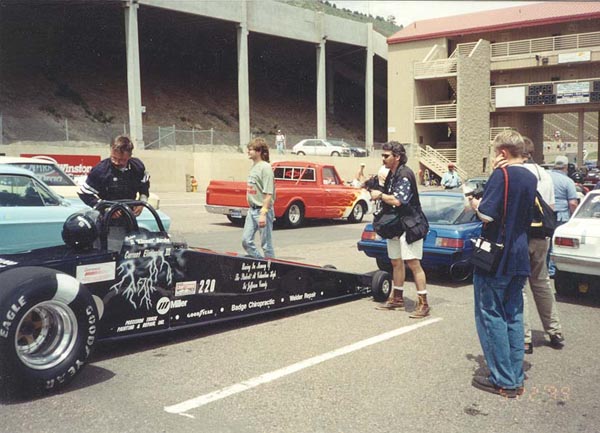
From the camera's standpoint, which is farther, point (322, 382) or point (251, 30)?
point (251, 30)

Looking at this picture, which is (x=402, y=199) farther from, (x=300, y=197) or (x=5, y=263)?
(x=300, y=197)

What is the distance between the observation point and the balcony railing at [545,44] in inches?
1682

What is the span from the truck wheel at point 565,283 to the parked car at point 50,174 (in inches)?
312

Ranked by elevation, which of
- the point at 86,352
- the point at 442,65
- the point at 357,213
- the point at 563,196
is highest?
the point at 442,65

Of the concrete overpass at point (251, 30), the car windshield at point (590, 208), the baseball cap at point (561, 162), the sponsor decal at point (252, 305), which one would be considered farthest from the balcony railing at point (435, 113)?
the sponsor decal at point (252, 305)

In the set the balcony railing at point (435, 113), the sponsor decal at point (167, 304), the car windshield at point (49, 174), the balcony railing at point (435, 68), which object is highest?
the balcony railing at point (435, 68)

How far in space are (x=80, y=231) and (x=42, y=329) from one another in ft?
2.58

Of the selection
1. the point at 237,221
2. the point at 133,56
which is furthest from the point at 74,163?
the point at 133,56

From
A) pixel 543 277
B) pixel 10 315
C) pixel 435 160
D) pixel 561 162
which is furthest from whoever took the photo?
pixel 435 160

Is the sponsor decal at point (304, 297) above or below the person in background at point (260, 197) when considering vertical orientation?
Answer: below

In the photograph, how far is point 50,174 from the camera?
11250 mm

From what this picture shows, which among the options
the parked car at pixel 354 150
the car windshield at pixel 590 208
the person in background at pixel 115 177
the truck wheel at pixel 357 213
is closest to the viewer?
the person in background at pixel 115 177

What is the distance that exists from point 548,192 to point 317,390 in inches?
110

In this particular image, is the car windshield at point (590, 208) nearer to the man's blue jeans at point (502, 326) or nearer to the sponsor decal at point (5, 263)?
the man's blue jeans at point (502, 326)
